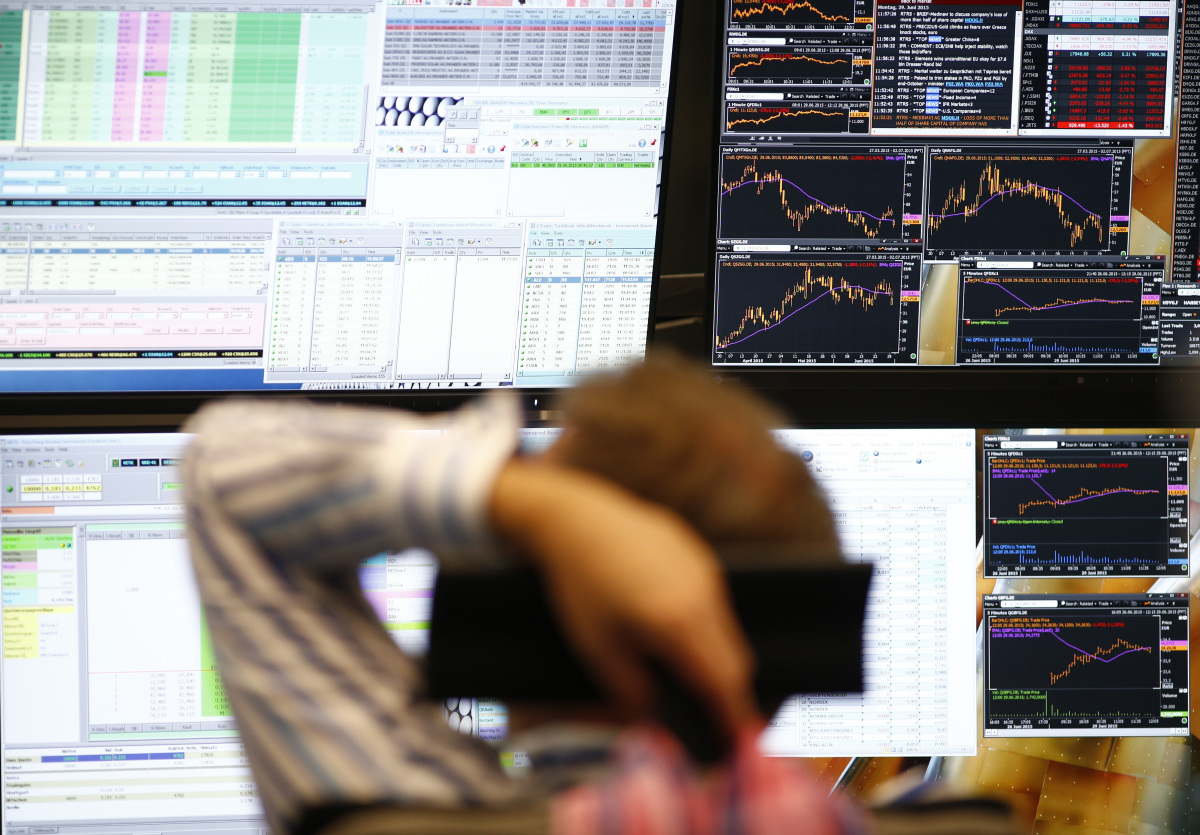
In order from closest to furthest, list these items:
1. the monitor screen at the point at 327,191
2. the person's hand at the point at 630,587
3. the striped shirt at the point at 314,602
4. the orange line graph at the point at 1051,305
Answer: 1. the person's hand at the point at 630,587
2. the striped shirt at the point at 314,602
3. the monitor screen at the point at 327,191
4. the orange line graph at the point at 1051,305

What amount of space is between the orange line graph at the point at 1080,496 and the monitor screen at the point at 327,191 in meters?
0.64

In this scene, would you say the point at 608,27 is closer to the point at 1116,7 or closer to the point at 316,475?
the point at 1116,7

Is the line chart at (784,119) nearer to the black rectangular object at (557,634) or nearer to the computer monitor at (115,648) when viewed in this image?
the computer monitor at (115,648)

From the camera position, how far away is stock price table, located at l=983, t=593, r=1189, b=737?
149 cm

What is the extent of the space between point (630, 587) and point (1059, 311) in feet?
4.28

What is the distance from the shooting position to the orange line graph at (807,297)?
1.50m

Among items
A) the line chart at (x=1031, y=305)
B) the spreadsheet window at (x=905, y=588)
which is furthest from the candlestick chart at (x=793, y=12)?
the spreadsheet window at (x=905, y=588)

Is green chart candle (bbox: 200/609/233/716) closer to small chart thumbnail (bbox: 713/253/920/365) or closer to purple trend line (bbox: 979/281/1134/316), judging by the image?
small chart thumbnail (bbox: 713/253/920/365)

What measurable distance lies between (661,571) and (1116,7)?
1.44 metres

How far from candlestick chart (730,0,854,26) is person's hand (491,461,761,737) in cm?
116

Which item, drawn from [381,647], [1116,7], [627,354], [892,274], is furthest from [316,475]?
[1116,7]

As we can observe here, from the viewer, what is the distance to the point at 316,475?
20.8 inches

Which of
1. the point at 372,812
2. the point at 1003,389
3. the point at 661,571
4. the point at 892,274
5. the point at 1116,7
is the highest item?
the point at 1116,7

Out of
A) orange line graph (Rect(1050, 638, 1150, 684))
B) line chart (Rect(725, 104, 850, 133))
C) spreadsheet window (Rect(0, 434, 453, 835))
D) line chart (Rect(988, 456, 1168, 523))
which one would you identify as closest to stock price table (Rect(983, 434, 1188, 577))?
line chart (Rect(988, 456, 1168, 523))
